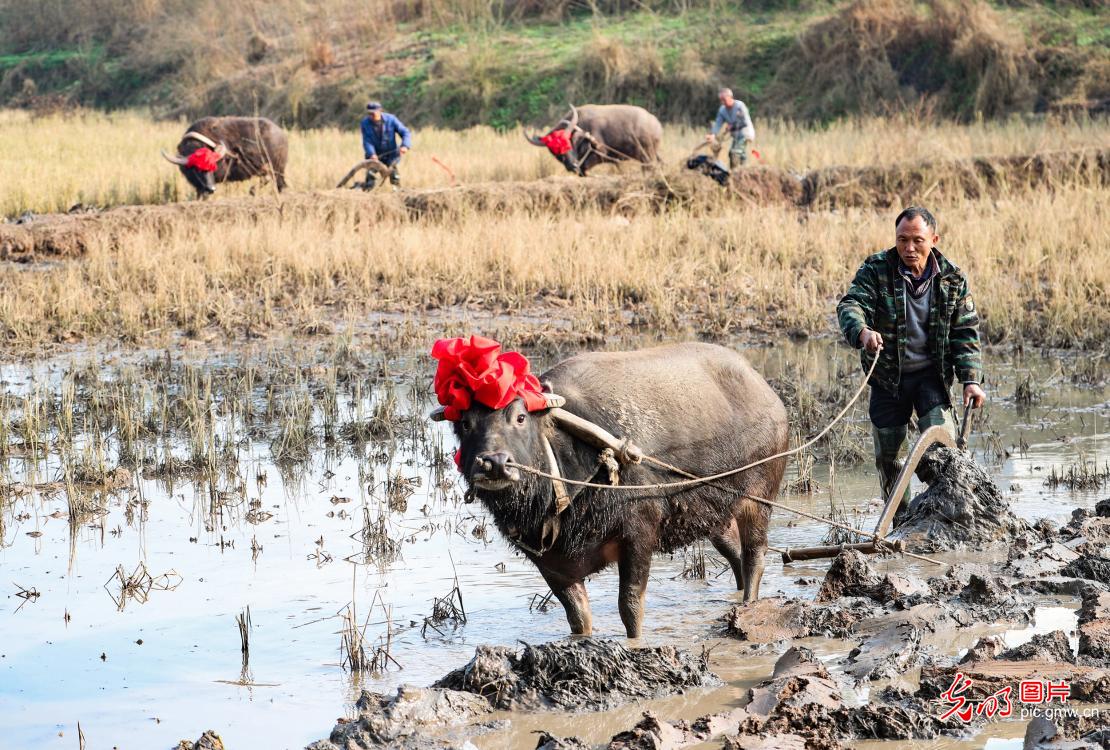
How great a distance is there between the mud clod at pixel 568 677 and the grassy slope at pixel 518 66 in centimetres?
1993

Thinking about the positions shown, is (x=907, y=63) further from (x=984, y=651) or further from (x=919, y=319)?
(x=984, y=651)

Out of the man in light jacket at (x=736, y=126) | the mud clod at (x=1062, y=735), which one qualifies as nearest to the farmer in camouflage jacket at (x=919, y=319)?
the mud clod at (x=1062, y=735)

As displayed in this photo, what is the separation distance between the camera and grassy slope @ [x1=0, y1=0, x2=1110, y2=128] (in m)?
25.4

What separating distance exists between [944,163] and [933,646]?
1245 centimetres

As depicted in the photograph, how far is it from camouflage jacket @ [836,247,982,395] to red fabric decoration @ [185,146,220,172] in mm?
12249

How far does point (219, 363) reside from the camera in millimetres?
10398

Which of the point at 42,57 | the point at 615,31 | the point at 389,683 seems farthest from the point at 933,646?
the point at 42,57

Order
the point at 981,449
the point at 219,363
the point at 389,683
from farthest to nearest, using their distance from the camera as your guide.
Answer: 1. the point at 219,363
2. the point at 981,449
3. the point at 389,683

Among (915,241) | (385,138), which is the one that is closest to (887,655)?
(915,241)

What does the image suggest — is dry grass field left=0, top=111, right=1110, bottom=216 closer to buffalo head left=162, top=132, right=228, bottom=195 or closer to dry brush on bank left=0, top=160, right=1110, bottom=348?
buffalo head left=162, top=132, right=228, bottom=195

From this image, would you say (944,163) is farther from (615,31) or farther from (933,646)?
(615,31)

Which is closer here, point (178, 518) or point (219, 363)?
point (178, 518)

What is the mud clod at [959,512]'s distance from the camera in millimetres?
6113

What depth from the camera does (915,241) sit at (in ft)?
19.0
